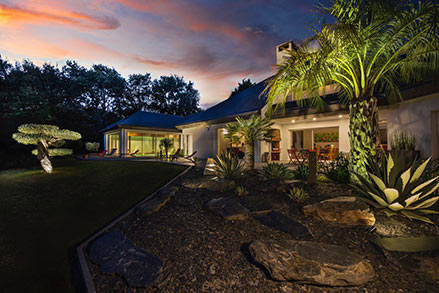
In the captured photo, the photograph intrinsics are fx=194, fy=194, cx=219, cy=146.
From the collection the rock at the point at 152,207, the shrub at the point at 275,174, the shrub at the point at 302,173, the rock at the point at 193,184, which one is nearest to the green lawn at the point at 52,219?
the rock at the point at 152,207

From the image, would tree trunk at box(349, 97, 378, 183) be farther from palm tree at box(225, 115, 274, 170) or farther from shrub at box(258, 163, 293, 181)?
palm tree at box(225, 115, 274, 170)

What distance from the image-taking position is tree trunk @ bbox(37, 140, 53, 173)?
8.77 meters

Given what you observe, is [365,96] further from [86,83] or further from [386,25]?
[86,83]

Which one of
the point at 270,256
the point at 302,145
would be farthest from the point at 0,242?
the point at 302,145

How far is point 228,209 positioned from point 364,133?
339 centimetres

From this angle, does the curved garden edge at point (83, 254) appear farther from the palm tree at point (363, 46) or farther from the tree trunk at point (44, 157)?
the tree trunk at point (44, 157)

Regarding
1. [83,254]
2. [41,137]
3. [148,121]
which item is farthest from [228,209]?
[148,121]

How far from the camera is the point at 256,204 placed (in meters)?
4.05

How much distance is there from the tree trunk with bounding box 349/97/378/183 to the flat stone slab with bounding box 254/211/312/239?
202cm

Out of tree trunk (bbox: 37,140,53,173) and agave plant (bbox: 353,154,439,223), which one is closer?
agave plant (bbox: 353,154,439,223)

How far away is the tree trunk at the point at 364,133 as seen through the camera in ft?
13.7

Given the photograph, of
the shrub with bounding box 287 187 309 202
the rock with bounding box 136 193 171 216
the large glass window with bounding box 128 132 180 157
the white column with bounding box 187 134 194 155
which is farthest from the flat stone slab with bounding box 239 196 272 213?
the large glass window with bounding box 128 132 180 157

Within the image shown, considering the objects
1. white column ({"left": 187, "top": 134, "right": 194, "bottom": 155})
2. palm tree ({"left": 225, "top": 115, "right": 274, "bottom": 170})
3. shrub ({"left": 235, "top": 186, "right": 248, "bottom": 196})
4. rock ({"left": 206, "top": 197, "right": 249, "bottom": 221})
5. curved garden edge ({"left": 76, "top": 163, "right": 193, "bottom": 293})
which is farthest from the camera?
white column ({"left": 187, "top": 134, "right": 194, "bottom": 155})

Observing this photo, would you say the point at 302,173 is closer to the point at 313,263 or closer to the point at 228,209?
the point at 228,209
